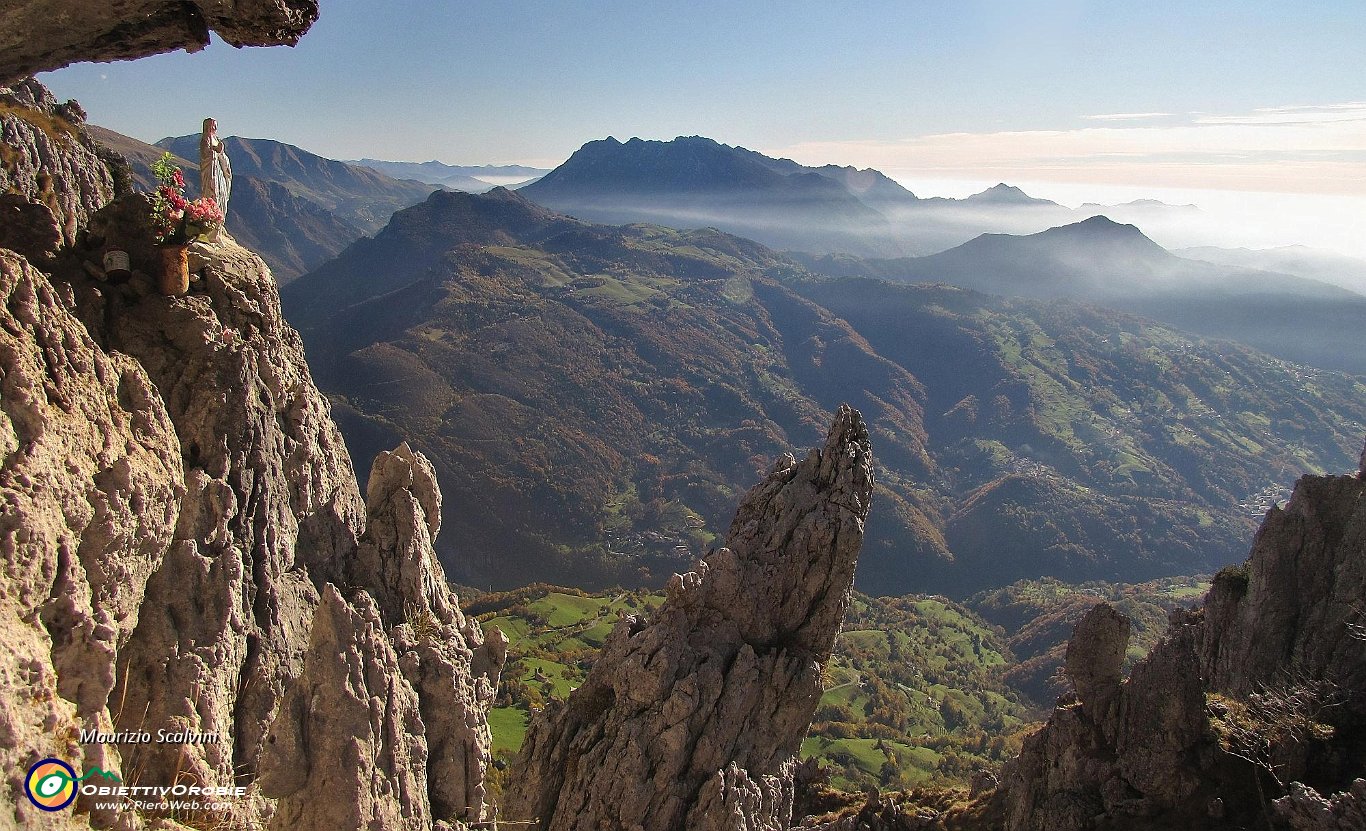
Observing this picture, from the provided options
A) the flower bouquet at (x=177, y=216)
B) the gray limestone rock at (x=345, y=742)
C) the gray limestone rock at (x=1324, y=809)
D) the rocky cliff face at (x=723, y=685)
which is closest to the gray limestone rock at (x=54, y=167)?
the flower bouquet at (x=177, y=216)

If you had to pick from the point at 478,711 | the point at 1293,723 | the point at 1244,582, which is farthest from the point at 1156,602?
the point at 478,711

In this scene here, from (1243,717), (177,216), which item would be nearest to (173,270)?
(177,216)

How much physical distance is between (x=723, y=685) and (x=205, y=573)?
44.1ft

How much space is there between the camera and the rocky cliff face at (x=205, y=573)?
32.7 feet

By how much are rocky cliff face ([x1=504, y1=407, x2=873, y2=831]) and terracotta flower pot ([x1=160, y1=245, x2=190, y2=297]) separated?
15.0 metres

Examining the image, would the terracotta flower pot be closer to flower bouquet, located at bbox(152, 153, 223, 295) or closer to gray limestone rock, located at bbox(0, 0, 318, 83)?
flower bouquet, located at bbox(152, 153, 223, 295)

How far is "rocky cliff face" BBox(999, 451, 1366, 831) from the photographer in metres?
19.7

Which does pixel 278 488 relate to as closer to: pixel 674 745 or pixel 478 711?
pixel 478 711

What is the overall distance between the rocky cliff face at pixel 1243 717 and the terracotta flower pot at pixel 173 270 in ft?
93.5

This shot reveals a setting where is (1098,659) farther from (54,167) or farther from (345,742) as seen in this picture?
(54,167)

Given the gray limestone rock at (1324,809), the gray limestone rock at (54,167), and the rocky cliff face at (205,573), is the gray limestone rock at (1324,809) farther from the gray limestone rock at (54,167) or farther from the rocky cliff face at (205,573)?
the gray limestone rock at (54,167)

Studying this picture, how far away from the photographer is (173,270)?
52.7 ft

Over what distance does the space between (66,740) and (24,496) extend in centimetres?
385

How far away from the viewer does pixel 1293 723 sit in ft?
66.4
